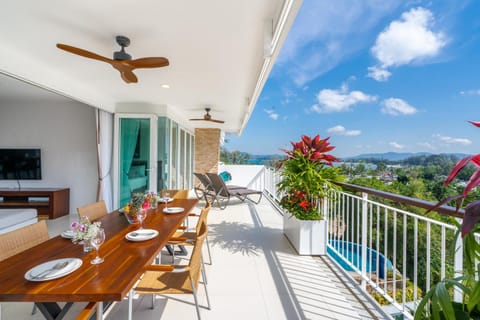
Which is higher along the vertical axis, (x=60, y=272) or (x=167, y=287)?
(x=60, y=272)

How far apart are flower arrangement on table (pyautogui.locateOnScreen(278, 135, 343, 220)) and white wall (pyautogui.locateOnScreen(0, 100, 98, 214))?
4195mm

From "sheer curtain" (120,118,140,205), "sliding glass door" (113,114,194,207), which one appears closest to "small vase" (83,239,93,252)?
"sliding glass door" (113,114,194,207)

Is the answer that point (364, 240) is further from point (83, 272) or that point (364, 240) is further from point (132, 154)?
point (132, 154)

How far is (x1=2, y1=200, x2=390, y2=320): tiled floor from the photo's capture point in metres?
1.87

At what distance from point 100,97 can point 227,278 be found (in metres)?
3.95

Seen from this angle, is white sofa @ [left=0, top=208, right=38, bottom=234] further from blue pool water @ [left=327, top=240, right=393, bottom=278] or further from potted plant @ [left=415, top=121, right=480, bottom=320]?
potted plant @ [left=415, top=121, right=480, bottom=320]

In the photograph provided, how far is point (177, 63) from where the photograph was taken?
2.99 meters

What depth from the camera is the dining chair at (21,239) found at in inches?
58.6

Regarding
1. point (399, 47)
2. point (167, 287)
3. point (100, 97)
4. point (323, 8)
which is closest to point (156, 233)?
point (167, 287)

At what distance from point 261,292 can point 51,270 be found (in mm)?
1623

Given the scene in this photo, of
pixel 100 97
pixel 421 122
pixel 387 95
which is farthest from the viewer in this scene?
pixel 387 95

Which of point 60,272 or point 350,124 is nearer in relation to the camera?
point 60,272

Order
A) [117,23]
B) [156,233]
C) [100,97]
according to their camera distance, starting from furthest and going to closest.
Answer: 1. [100,97]
2. [117,23]
3. [156,233]

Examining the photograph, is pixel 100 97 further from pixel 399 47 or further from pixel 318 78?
pixel 318 78
